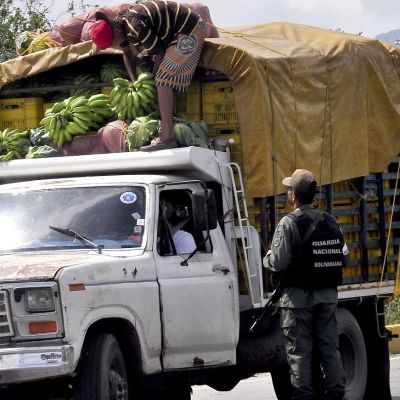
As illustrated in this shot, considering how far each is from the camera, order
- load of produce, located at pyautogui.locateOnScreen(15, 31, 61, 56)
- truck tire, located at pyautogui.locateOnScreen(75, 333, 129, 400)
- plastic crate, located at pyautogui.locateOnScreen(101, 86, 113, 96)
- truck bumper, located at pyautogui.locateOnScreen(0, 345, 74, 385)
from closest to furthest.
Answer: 1. truck bumper, located at pyautogui.locateOnScreen(0, 345, 74, 385)
2. truck tire, located at pyautogui.locateOnScreen(75, 333, 129, 400)
3. plastic crate, located at pyautogui.locateOnScreen(101, 86, 113, 96)
4. load of produce, located at pyautogui.locateOnScreen(15, 31, 61, 56)

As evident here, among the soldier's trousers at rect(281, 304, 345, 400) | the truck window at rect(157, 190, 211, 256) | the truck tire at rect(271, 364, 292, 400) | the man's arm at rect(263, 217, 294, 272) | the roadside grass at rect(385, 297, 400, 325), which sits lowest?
the roadside grass at rect(385, 297, 400, 325)

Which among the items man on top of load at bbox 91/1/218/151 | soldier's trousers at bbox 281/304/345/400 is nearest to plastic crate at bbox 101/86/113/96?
man on top of load at bbox 91/1/218/151

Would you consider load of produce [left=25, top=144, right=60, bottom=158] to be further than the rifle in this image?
Yes

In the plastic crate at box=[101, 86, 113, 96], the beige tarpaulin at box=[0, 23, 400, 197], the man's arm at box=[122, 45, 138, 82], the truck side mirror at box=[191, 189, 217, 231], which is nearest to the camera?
the truck side mirror at box=[191, 189, 217, 231]

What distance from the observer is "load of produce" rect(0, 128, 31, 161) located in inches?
434

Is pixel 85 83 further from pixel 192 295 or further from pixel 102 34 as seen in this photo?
pixel 192 295

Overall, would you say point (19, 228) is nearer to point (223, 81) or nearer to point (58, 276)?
point (58, 276)

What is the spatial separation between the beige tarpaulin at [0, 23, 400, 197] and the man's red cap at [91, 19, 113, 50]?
1.45 ft

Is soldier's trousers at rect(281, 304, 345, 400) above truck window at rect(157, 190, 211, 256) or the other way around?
the other way around

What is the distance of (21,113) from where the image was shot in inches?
456

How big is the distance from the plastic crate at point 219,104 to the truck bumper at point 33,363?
10.6 ft

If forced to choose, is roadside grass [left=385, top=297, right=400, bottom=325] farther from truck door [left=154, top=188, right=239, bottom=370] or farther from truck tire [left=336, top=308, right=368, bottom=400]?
truck door [left=154, top=188, right=239, bottom=370]

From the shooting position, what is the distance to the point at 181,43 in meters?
10.6

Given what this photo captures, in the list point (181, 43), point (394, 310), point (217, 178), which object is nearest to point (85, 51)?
point (181, 43)
